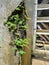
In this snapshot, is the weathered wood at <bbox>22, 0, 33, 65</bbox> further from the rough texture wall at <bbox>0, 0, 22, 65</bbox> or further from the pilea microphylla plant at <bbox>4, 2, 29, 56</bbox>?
the rough texture wall at <bbox>0, 0, 22, 65</bbox>

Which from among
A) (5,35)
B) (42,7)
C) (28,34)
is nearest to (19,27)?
(28,34)

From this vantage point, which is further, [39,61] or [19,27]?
[39,61]

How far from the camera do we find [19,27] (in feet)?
7.54

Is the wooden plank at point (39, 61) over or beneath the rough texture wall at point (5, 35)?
beneath

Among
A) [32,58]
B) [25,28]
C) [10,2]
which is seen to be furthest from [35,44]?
[10,2]

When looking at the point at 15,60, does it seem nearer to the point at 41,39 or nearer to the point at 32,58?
the point at 32,58

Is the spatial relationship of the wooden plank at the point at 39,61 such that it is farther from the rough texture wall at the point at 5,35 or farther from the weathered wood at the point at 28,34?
the rough texture wall at the point at 5,35

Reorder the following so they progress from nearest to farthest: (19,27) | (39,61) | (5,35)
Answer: (5,35) < (19,27) < (39,61)

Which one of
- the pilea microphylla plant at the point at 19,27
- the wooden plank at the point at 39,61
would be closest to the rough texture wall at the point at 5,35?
the pilea microphylla plant at the point at 19,27

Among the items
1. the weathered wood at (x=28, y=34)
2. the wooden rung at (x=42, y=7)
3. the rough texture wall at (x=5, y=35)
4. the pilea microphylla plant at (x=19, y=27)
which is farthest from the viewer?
the wooden rung at (x=42, y=7)

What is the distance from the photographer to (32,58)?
2482 millimetres

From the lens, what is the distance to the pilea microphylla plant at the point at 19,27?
217 cm

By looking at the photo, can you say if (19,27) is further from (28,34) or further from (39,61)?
(39,61)

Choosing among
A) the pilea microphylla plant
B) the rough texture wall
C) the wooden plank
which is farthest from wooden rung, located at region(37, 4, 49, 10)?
the wooden plank
